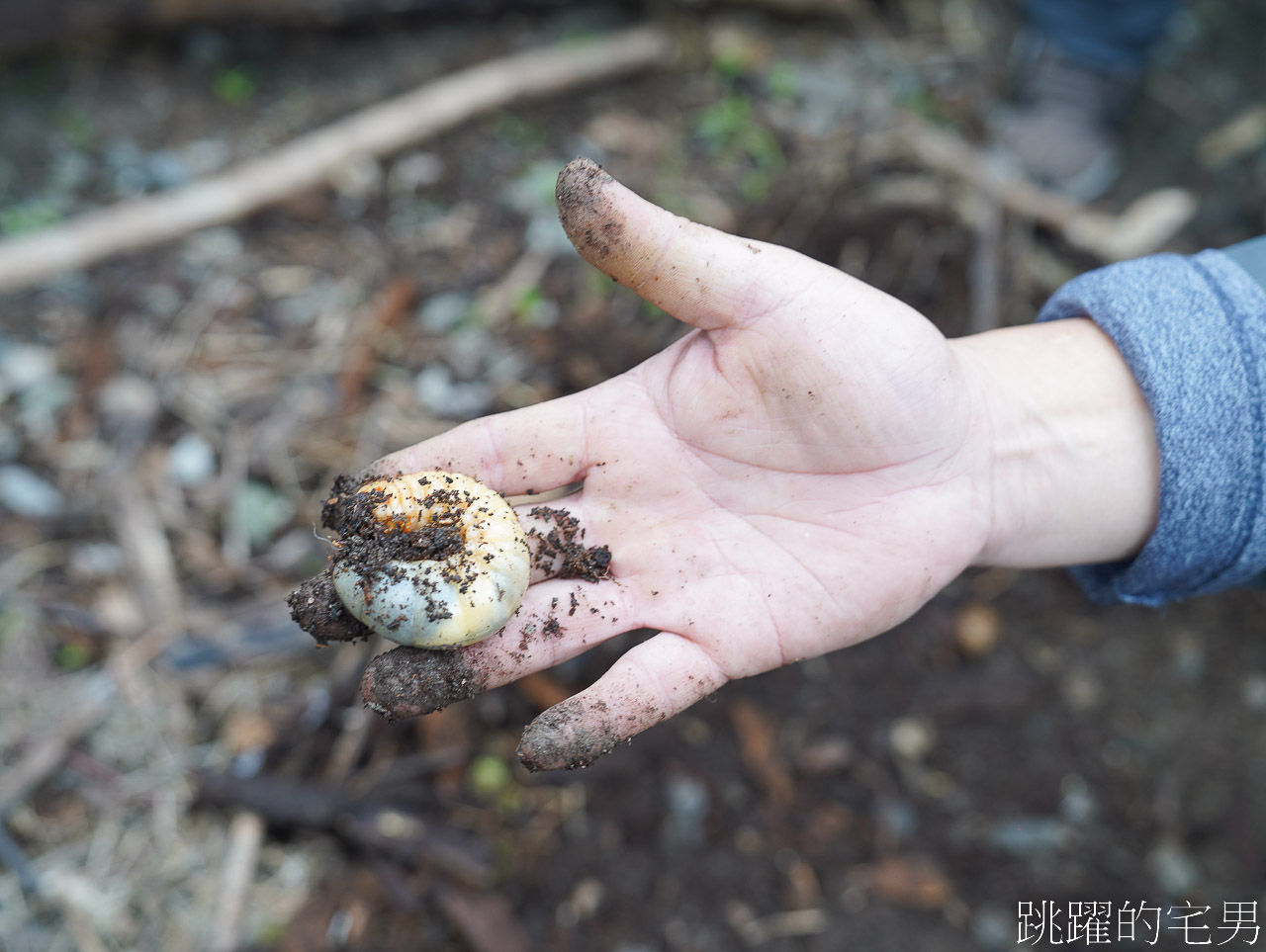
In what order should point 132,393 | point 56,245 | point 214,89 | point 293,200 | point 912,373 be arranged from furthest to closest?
point 214,89 → point 293,200 → point 56,245 → point 132,393 → point 912,373

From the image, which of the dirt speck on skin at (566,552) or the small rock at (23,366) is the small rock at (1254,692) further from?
the small rock at (23,366)

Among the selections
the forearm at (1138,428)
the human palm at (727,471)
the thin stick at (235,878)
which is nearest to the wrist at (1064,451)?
the forearm at (1138,428)

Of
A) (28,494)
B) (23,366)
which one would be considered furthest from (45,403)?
(28,494)

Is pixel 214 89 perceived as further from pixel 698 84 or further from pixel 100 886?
pixel 100 886

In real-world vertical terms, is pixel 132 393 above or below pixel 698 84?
below

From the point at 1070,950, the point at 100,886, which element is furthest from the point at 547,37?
the point at 1070,950

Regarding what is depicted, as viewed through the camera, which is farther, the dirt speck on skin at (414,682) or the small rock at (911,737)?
the small rock at (911,737)

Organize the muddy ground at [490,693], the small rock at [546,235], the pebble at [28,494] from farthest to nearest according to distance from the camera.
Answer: the small rock at [546,235] < the pebble at [28,494] < the muddy ground at [490,693]
